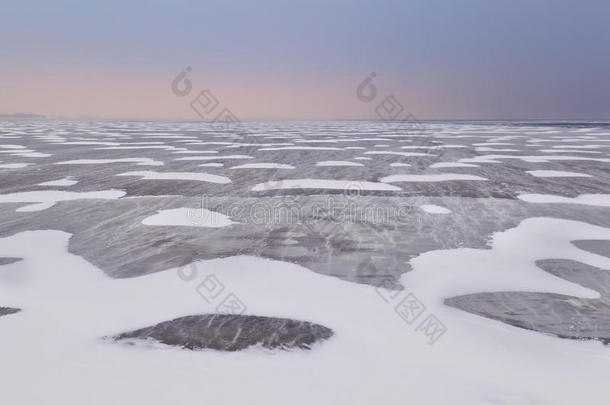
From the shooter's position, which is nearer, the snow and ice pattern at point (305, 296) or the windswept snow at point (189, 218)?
the snow and ice pattern at point (305, 296)

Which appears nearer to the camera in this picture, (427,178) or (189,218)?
(189,218)

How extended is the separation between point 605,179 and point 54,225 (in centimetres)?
897

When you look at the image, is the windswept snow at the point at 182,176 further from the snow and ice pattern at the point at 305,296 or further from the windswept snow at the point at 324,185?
the snow and ice pattern at the point at 305,296

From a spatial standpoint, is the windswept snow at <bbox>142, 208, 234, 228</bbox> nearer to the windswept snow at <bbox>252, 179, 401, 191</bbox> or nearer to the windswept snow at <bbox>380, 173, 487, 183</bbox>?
the windswept snow at <bbox>252, 179, 401, 191</bbox>

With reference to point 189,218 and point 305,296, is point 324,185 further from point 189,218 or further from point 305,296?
point 305,296

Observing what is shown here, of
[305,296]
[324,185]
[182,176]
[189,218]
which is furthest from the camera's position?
[182,176]

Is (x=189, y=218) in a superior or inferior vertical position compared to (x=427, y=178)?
inferior

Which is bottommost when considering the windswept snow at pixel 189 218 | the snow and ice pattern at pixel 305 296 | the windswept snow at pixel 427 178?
the snow and ice pattern at pixel 305 296

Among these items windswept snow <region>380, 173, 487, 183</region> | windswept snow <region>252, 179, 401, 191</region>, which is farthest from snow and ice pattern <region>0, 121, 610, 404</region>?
windswept snow <region>380, 173, 487, 183</region>

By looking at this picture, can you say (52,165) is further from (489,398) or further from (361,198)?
(489,398)

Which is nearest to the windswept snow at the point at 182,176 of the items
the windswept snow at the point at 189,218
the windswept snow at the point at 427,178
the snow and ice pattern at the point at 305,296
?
the snow and ice pattern at the point at 305,296

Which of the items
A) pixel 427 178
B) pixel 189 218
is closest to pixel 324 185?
pixel 427 178

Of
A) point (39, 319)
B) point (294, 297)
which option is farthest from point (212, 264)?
point (39, 319)

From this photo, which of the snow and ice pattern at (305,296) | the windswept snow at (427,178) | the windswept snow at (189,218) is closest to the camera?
the snow and ice pattern at (305,296)
